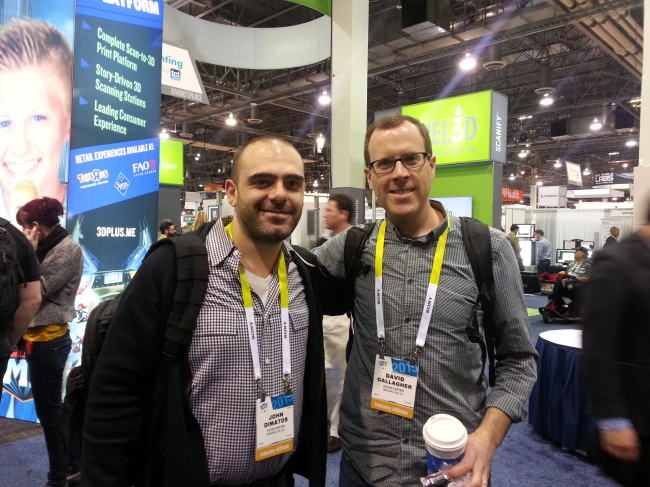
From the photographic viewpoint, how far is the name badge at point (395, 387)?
122 cm

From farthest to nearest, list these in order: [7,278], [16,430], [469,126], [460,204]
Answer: [460,204] → [469,126] → [16,430] → [7,278]

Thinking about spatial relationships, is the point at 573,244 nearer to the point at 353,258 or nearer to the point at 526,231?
the point at 526,231

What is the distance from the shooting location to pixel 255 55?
21.4 ft

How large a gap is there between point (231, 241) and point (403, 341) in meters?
0.56

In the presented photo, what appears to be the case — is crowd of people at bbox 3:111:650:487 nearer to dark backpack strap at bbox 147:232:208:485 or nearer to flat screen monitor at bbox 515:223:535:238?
dark backpack strap at bbox 147:232:208:485

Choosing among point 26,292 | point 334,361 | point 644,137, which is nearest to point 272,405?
point 26,292

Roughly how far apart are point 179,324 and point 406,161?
0.75m

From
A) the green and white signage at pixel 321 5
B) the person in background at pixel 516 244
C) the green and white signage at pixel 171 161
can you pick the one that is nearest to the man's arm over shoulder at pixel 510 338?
the green and white signage at pixel 321 5

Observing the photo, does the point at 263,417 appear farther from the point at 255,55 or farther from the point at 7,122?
the point at 255,55

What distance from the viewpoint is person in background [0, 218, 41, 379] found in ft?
7.10

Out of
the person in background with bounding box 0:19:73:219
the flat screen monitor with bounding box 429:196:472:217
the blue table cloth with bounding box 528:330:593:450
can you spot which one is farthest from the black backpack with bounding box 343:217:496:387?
the flat screen monitor with bounding box 429:196:472:217

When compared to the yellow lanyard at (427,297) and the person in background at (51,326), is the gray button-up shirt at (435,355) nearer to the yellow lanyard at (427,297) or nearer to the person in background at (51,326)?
the yellow lanyard at (427,297)

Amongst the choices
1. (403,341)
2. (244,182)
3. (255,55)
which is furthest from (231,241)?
(255,55)

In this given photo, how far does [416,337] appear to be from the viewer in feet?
4.08
